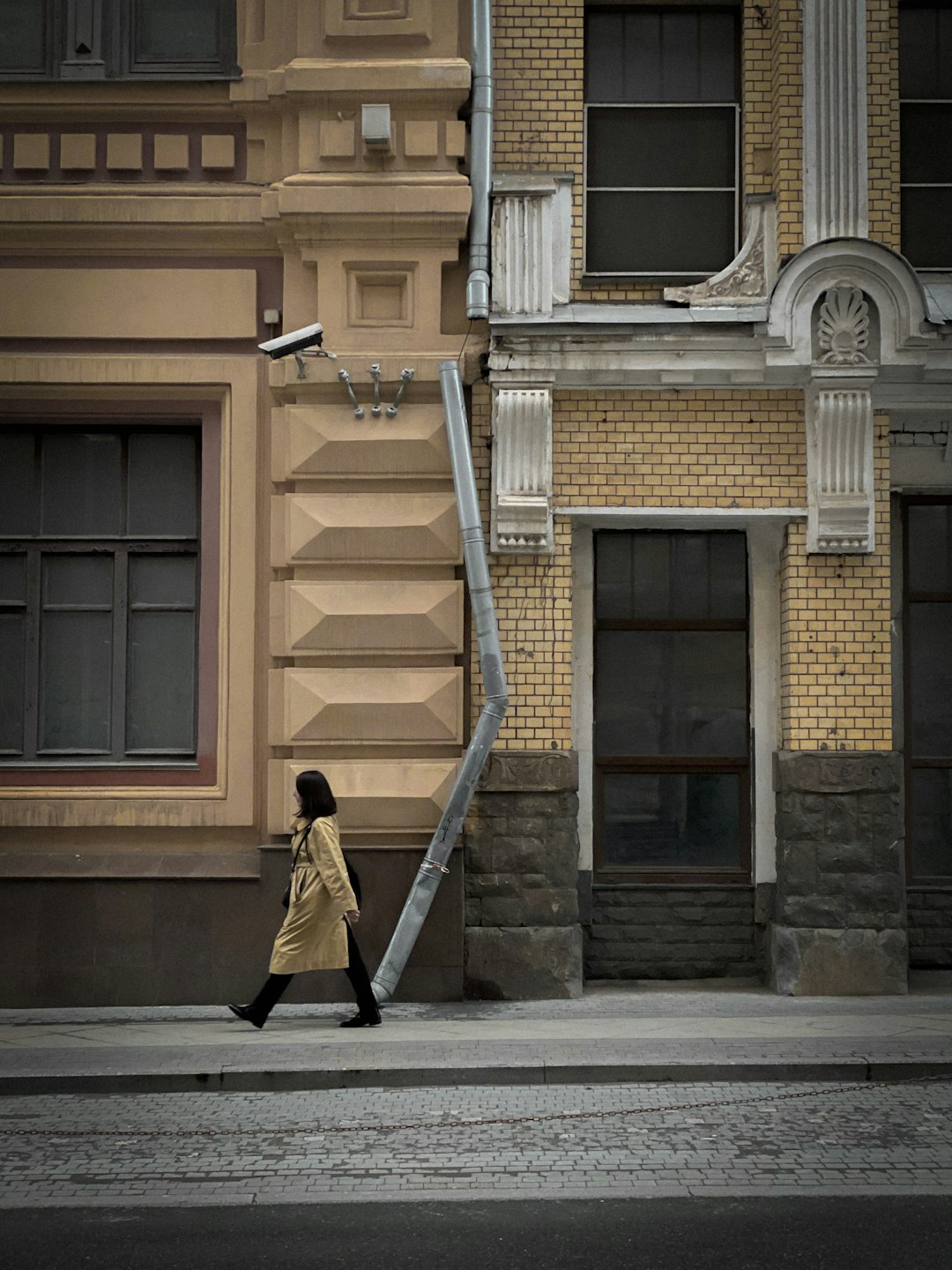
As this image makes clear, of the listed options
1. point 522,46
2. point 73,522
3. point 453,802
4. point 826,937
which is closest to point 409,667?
point 453,802

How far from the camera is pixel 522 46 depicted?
37.8 ft

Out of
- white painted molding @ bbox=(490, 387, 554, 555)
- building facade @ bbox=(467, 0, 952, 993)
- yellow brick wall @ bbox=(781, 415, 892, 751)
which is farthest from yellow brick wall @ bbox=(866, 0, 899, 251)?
white painted molding @ bbox=(490, 387, 554, 555)

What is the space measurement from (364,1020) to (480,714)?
2365mm

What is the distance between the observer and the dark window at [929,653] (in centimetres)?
1196

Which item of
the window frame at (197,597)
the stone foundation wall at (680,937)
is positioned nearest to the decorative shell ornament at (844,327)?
the stone foundation wall at (680,937)

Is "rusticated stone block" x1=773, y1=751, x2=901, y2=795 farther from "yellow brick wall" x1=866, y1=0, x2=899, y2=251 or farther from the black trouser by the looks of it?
"yellow brick wall" x1=866, y1=0, x2=899, y2=251

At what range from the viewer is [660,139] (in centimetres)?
1186

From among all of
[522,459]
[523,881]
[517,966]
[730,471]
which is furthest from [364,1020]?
[730,471]

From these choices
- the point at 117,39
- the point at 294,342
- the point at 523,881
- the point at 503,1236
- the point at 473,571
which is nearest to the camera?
the point at 503,1236

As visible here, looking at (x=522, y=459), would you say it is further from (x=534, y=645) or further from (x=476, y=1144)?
(x=476, y=1144)

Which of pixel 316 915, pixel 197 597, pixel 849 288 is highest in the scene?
pixel 849 288

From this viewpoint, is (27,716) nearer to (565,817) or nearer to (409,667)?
(409,667)

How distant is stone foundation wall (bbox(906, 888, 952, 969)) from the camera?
38.5 feet

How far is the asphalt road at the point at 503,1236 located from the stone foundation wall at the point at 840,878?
4.79 m
